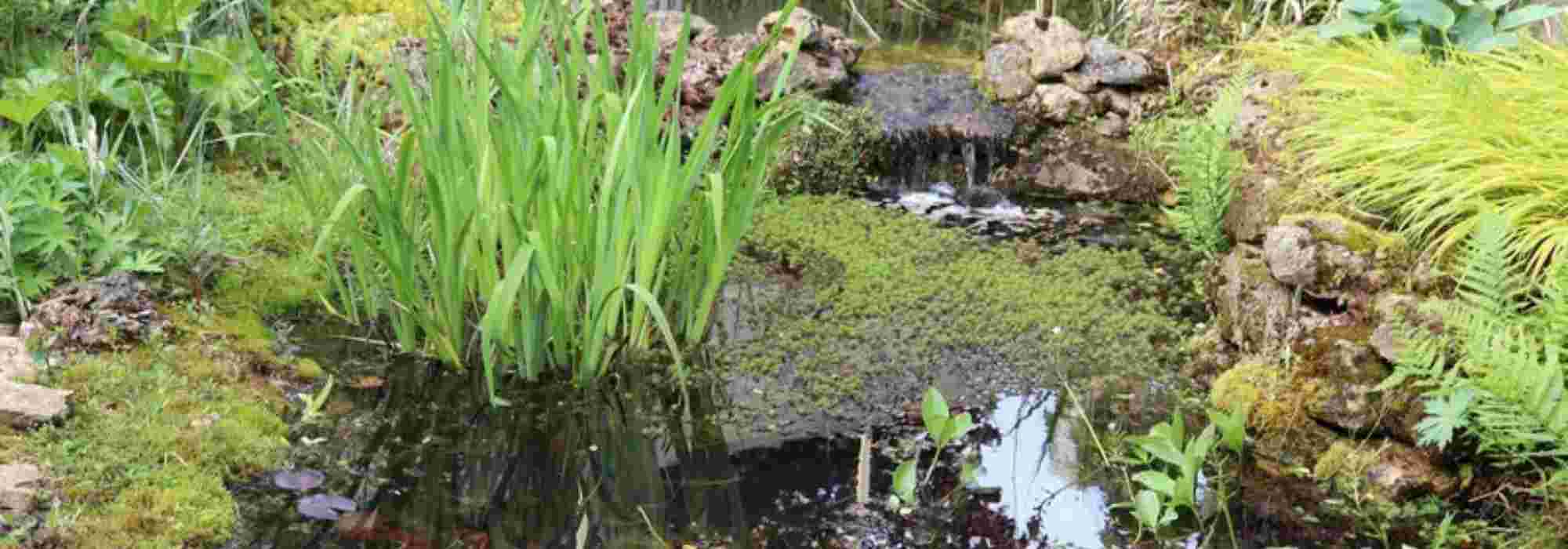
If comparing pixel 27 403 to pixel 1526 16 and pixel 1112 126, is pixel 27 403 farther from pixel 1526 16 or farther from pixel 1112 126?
pixel 1112 126

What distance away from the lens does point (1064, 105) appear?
7480 millimetres

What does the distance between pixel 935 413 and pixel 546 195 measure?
1.19m

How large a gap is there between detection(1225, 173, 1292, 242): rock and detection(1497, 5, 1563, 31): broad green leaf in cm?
122

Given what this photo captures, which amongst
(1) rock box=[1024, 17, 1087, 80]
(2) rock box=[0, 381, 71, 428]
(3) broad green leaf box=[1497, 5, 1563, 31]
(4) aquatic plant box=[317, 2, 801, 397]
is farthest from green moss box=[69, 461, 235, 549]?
(1) rock box=[1024, 17, 1087, 80]

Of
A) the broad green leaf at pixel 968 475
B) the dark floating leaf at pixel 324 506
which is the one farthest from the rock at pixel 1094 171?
the dark floating leaf at pixel 324 506

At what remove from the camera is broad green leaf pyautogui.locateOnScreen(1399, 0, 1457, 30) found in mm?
5430

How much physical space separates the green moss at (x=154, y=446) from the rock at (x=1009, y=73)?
15.1 ft

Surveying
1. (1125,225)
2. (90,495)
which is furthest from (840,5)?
(90,495)

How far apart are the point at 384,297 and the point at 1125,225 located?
3307 mm

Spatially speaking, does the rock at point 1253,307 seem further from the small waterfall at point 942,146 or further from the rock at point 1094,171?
the rock at point 1094,171

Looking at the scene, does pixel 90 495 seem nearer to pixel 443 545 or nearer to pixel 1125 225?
pixel 443 545

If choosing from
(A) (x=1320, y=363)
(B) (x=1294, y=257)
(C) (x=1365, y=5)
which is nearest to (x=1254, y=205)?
(B) (x=1294, y=257)

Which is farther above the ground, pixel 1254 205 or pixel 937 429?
pixel 1254 205

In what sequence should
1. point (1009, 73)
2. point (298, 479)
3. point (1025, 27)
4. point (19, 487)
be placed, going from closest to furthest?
point (19, 487), point (298, 479), point (1009, 73), point (1025, 27)
